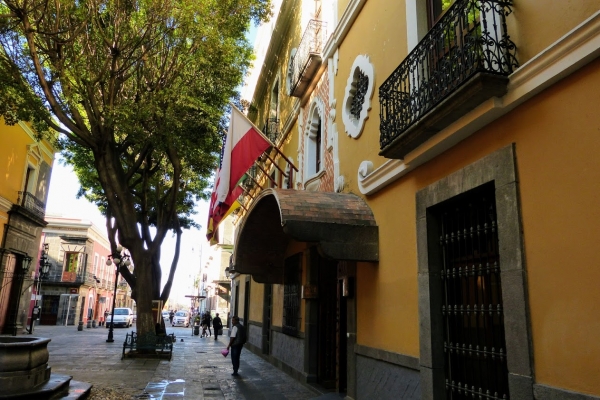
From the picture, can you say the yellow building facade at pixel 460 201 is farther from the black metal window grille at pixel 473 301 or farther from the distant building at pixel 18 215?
the distant building at pixel 18 215

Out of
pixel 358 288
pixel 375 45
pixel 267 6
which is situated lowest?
pixel 358 288

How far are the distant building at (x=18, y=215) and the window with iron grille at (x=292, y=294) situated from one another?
13.1 meters

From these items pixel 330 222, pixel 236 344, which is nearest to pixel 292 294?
pixel 236 344

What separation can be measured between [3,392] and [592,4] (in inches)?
338

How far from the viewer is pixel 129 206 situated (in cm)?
1474

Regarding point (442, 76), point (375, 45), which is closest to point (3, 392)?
point (442, 76)

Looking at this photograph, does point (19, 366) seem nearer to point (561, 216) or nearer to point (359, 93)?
point (359, 93)

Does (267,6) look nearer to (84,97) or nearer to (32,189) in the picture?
(84,97)

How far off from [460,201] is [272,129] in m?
11.3

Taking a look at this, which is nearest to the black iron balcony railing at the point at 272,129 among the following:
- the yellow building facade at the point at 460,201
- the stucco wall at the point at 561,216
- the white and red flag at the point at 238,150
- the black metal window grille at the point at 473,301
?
the white and red flag at the point at 238,150

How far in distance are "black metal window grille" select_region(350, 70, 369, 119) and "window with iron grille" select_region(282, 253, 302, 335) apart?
14.6 ft

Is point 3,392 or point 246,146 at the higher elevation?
point 246,146

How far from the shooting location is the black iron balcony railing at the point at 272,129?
15.8m

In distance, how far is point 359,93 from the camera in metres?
8.61
